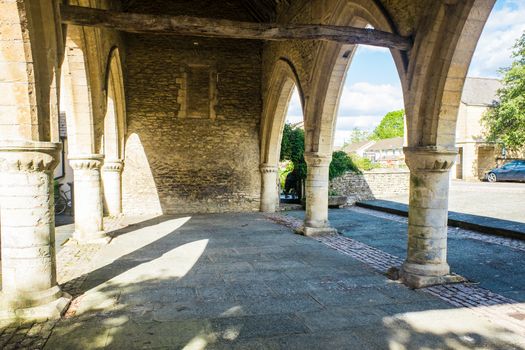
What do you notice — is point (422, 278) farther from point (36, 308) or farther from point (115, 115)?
point (115, 115)

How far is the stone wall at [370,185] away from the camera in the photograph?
12812mm

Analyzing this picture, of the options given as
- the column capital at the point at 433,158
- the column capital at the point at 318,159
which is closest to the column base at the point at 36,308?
the column capital at the point at 433,158

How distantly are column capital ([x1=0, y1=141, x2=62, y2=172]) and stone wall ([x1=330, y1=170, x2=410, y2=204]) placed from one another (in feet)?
33.3

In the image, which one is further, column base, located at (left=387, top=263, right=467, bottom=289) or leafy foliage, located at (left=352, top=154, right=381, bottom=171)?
leafy foliage, located at (left=352, top=154, right=381, bottom=171)

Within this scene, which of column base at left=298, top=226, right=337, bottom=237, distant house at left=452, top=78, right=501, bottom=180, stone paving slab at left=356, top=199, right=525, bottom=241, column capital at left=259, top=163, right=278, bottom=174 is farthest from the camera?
distant house at left=452, top=78, right=501, bottom=180

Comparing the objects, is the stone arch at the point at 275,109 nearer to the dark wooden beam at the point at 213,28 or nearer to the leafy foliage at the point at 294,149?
the leafy foliage at the point at 294,149

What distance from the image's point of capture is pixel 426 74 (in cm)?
421

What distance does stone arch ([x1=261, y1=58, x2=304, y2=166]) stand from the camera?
9487 millimetres

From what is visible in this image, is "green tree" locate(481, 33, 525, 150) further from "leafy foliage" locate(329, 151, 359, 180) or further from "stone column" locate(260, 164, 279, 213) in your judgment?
"stone column" locate(260, 164, 279, 213)

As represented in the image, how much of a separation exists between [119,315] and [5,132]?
74.5 inches

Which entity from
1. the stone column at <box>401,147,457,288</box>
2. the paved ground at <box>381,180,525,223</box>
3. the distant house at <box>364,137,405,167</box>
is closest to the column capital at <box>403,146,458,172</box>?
the stone column at <box>401,147,457,288</box>

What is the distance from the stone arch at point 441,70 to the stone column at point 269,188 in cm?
653

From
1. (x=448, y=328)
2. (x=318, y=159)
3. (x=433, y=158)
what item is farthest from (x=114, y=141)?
(x=448, y=328)

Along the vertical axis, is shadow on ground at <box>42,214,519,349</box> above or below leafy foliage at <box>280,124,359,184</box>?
below
